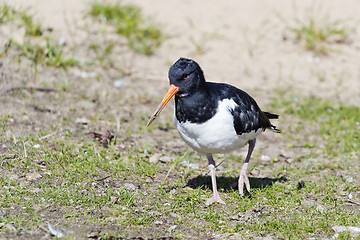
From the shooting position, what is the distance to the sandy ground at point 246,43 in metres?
8.53

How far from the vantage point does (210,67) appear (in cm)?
876

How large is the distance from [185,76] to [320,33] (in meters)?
5.31

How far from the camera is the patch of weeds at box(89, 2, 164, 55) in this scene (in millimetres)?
9008

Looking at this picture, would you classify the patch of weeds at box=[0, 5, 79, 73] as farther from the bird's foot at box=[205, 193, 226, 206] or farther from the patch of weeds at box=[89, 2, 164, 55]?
the bird's foot at box=[205, 193, 226, 206]

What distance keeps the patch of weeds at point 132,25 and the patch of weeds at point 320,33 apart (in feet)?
8.26

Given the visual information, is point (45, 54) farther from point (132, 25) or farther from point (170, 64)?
point (170, 64)

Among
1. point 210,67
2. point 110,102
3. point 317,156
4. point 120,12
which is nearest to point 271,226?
point 317,156

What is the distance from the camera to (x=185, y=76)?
4590 millimetres

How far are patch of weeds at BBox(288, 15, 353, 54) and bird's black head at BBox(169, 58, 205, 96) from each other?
5.09 m

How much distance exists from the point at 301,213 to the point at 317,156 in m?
1.73

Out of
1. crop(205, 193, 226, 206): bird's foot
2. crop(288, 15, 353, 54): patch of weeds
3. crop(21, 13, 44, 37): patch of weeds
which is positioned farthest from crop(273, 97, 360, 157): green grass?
crop(21, 13, 44, 37): patch of weeds

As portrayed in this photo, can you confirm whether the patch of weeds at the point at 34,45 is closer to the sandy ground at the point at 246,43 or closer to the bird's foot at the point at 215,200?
the sandy ground at the point at 246,43

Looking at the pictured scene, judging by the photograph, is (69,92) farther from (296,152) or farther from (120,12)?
(296,152)

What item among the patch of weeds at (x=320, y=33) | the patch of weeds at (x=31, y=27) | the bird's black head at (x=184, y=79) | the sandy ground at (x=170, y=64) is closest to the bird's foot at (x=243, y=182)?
the sandy ground at (x=170, y=64)
